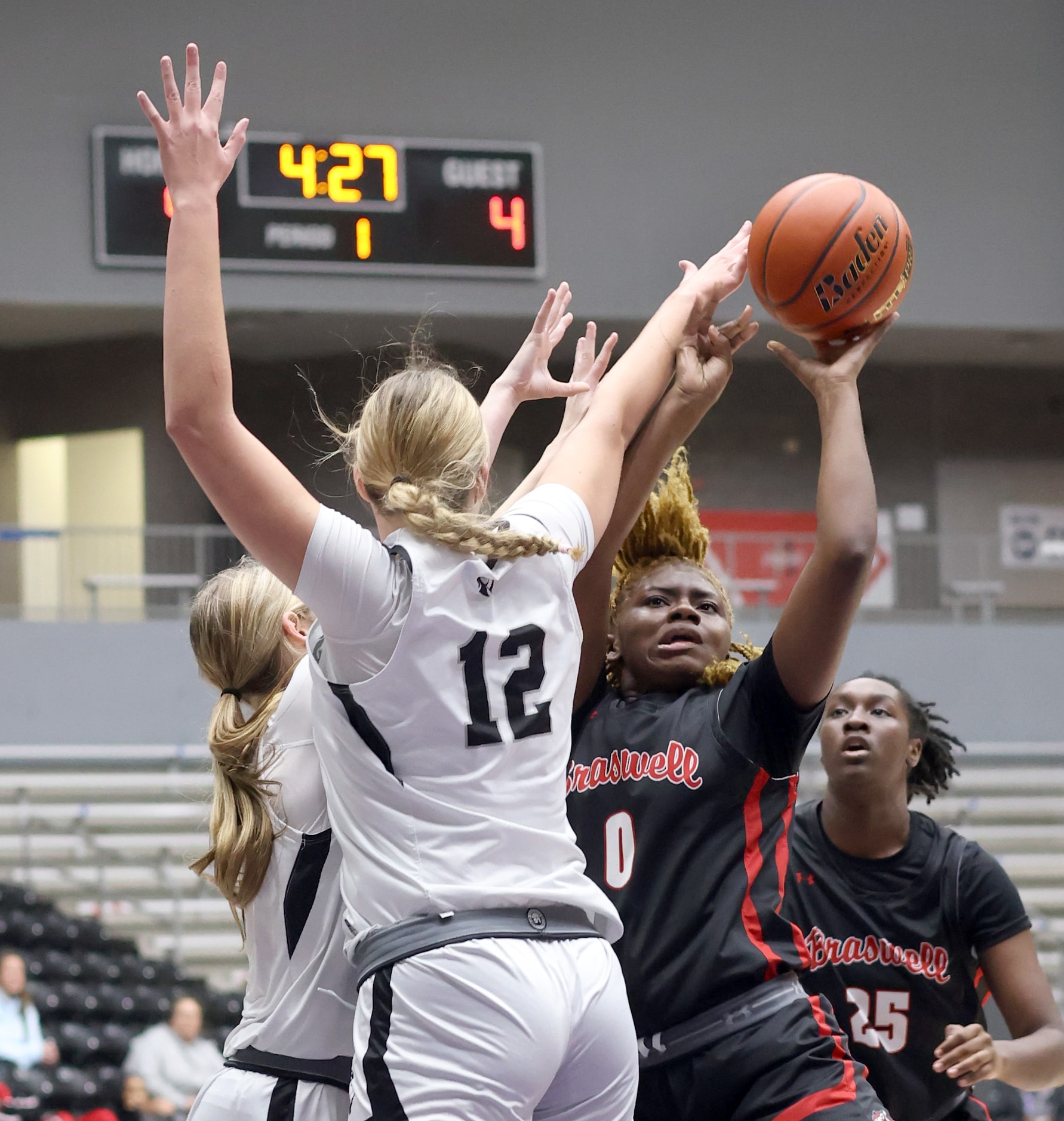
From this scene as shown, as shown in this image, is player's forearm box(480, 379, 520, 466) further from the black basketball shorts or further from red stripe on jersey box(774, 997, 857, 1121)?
red stripe on jersey box(774, 997, 857, 1121)

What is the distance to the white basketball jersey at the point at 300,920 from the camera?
237 cm

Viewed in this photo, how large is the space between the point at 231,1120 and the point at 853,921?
1658 mm

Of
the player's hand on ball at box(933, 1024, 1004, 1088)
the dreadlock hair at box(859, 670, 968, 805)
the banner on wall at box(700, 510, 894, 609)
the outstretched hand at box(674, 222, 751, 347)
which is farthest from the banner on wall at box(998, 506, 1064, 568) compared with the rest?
the outstretched hand at box(674, 222, 751, 347)

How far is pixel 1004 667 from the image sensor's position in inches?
454

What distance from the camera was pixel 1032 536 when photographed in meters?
13.3

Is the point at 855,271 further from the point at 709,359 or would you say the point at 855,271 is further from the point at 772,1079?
the point at 772,1079

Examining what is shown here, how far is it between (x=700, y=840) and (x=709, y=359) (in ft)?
2.97

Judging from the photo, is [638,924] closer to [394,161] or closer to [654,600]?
[654,600]

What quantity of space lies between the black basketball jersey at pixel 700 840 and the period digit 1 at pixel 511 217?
7.43 metres

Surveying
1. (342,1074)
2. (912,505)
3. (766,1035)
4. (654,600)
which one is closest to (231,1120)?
(342,1074)

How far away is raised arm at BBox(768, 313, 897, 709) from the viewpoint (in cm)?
243

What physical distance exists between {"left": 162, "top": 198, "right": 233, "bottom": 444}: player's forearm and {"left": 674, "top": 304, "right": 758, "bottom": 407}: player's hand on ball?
3.69 ft

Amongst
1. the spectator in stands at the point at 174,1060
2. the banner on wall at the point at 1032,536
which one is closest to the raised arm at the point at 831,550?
the spectator in stands at the point at 174,1060

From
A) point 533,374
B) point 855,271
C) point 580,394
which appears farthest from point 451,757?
point 855,271
